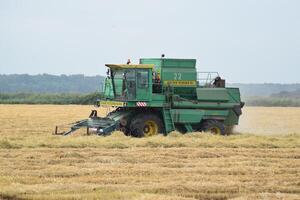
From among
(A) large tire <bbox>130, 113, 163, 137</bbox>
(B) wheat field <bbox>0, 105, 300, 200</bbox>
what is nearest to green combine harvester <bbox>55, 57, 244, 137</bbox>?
(A) large tire <bbox>130, 113, 163, 137</bbox>

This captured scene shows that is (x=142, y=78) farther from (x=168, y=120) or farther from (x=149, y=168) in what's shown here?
(x=149, y=168)

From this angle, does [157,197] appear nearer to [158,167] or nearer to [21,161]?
[158,167]

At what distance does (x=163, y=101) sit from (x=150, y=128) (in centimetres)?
108

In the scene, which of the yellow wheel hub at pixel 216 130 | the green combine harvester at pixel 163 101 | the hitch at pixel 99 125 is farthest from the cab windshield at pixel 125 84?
the yellow wheel hub at pixel 216 130

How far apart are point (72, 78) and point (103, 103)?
165 metres

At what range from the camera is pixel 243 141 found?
1833 cm

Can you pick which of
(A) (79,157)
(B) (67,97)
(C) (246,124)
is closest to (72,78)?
(B) (67,97)

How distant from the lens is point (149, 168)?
1247 cm

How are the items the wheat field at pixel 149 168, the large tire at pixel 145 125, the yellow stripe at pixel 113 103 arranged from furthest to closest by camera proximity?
the yellow stripe at pixel 113 103 < the large tire at pixel 145 125 < the wheat field at pixel 149 168

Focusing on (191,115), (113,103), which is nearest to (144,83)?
(113,103)

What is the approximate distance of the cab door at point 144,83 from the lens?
21.4 m

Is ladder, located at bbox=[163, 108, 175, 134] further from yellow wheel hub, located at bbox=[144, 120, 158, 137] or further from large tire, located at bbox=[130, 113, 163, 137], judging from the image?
yellow wheel hub, located at bbox=[144, 120, 158, 137]

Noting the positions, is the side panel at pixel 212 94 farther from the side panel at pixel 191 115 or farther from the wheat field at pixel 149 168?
the wheat field at pixel 149 168

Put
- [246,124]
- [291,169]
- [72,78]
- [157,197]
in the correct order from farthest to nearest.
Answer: [72,78] < [246,124] < [291,169] < [157,197]
